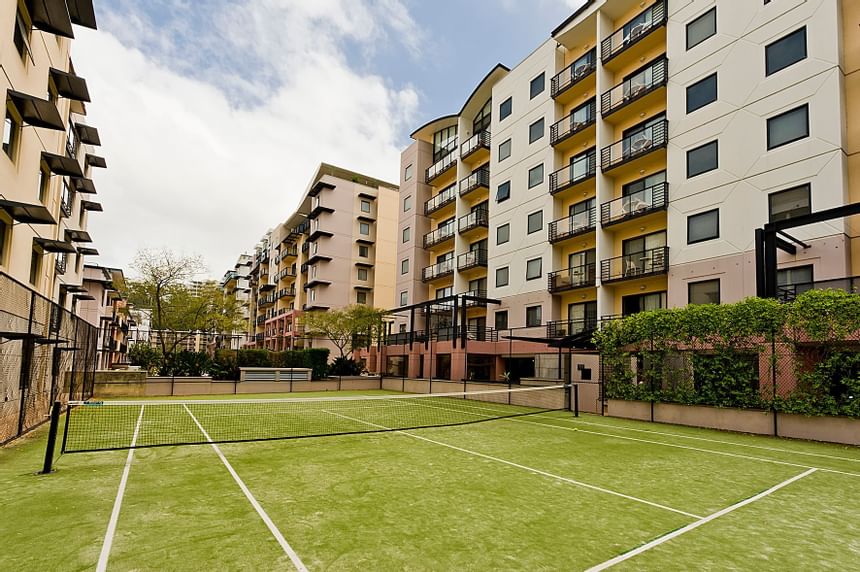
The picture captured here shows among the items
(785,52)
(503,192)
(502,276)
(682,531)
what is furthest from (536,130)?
(682,531)

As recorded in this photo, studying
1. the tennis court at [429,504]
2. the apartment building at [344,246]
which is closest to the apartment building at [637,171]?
the tennis court at [429,504]

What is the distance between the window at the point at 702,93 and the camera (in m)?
22.6

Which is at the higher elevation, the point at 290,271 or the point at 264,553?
the point at 290,271

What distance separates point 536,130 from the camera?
33.1m

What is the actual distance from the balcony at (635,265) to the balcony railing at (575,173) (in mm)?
5420

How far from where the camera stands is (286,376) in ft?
102

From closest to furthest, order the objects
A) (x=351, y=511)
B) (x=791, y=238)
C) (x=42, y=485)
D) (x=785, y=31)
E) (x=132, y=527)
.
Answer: (x=132, y=527) < (x=351, y=511) < (x=42, y=485) < (x=791, y=238) < (x=785, y=31)

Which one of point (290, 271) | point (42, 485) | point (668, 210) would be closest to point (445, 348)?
point (668, 210)

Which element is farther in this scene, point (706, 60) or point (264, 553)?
point (706, 60)

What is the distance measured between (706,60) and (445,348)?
20936 mm

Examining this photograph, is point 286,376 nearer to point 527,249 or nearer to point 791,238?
point 527,249

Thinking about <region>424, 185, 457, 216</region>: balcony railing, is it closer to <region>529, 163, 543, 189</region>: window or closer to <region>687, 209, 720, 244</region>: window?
<region>529, 163, 543, 189</region>: window

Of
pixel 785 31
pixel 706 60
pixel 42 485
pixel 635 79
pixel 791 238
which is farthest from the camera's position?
pixel 635 79

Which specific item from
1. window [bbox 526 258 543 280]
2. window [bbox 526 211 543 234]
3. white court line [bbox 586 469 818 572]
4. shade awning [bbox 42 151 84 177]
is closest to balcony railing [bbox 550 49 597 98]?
window [bbox 526 211 543 234]
